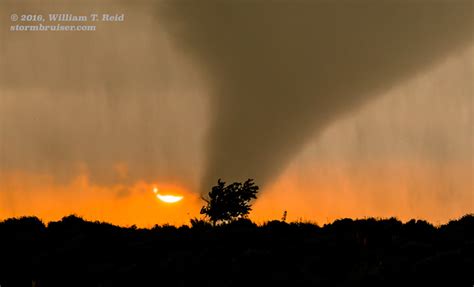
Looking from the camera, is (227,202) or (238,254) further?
(227,202)

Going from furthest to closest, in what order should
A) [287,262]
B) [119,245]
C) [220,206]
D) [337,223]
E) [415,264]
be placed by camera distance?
[220,206] → [337,223] → [119,245] → [287,262] → [415,264]

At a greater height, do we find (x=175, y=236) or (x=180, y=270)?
(x=175, y=236)

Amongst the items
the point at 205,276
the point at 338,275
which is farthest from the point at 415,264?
the point at 205,276

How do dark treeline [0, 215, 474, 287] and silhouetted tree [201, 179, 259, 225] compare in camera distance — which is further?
silhouetted tree [201, 179, 259, 225]

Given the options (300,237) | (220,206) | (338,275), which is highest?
(220,206)

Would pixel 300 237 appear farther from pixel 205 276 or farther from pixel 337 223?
pixel 205 276

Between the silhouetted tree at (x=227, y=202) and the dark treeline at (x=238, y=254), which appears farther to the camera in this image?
the silhouetted tree at (x=227, y=202)

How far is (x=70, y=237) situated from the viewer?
27.0m

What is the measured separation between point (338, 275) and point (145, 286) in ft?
20.3

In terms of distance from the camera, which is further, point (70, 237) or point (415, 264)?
point (70, 237)

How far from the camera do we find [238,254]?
23.2m

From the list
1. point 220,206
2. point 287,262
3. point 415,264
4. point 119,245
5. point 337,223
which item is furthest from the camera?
point 220,206

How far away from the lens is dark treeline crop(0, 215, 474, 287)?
19266mm

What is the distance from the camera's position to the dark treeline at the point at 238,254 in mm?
19266
